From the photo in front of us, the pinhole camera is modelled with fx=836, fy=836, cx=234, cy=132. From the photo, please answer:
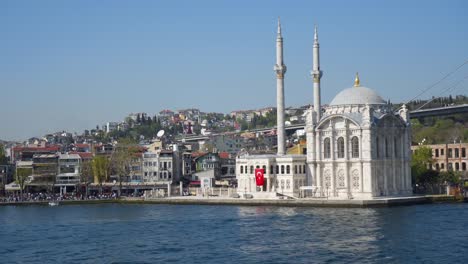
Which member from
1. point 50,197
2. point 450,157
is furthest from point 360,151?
point 50,197

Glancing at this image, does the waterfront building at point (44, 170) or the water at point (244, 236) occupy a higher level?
the waterfront building at point (44, 170)

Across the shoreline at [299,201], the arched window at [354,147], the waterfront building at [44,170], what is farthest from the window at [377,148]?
the waterfront building at [44,170]

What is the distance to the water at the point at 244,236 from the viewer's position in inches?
1283

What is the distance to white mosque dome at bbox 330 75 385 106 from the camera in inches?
2365

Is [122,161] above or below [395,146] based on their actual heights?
below

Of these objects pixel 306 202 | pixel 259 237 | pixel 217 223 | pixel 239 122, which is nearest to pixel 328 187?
pixel 306 202

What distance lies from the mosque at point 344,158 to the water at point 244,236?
15.6 ft

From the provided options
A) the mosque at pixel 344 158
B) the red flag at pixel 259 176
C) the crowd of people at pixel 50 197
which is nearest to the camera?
the mosque at pixel 344 158

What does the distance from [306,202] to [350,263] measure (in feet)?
85.0

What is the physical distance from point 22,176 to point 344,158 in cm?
3367

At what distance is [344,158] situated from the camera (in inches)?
2249

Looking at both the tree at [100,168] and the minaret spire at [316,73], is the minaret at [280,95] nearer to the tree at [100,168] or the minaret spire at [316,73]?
the minaret spire at [316,73]

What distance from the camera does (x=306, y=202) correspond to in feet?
184

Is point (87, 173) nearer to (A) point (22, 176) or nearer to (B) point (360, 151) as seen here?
(A) point (22, 176)
